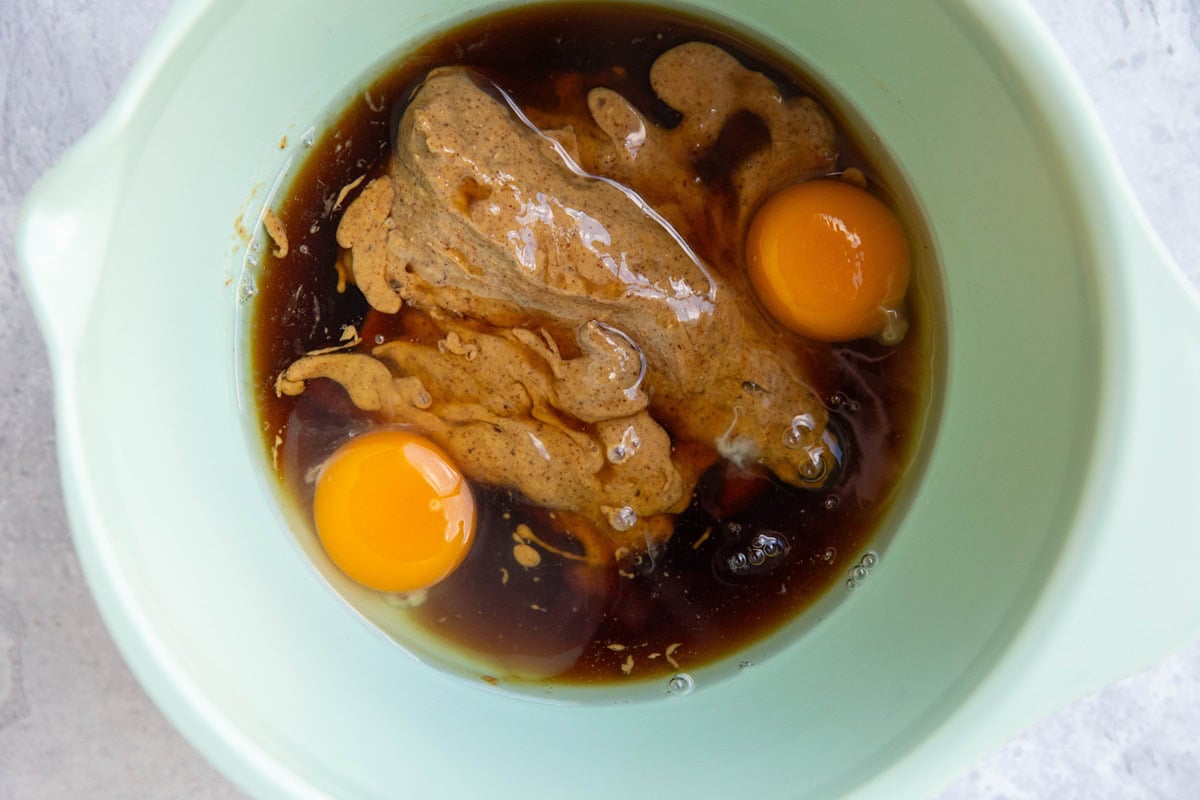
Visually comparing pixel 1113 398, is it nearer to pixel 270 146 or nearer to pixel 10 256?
pixel 270 146

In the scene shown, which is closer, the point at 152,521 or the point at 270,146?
the point at 152,521

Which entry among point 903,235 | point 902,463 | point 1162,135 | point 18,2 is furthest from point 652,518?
point 18,2

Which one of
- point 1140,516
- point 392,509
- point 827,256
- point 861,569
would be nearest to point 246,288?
→ point 392,509

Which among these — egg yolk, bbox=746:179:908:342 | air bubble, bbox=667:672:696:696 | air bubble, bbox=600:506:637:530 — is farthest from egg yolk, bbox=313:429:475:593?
egg yolk, bbox=746:179:908:342

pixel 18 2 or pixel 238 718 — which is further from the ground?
pixel 18 2

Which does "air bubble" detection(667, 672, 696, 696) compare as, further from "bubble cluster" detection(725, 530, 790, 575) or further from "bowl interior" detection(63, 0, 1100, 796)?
"bubble cluster" detection(725, 530, 790, 575)

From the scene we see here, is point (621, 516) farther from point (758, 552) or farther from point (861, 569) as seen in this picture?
point (861, 569)

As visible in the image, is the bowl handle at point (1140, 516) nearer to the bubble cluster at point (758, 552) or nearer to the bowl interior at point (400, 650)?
the bowl interior at point (400, 650)
